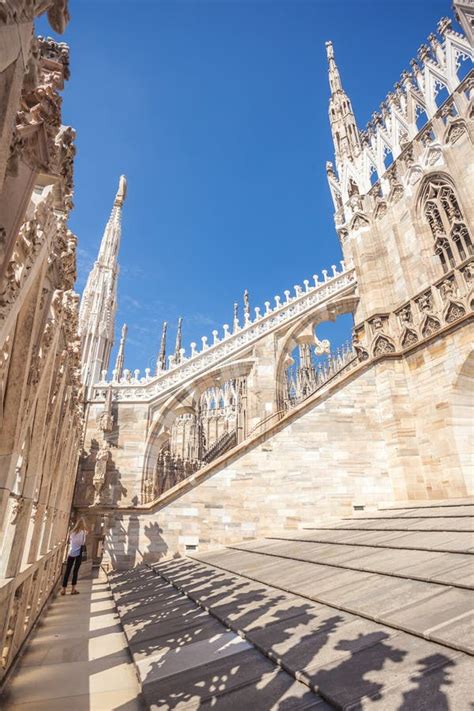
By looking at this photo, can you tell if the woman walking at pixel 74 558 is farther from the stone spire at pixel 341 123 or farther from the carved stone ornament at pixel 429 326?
the stone spire at pixel 341 123

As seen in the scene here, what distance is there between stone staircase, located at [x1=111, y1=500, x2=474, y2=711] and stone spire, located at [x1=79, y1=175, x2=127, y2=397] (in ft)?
65.5

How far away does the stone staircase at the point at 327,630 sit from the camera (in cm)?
200

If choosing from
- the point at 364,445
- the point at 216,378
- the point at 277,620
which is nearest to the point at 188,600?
the point at 277,620

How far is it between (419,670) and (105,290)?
28.3 m

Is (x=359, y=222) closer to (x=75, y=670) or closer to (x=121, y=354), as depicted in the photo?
(x=75, y=670)

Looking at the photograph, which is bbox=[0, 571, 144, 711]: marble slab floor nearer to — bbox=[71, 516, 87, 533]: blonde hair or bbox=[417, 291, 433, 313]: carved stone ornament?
bbox=[71, 516, 87, 533]: blonde hair

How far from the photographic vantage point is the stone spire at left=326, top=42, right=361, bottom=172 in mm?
16766

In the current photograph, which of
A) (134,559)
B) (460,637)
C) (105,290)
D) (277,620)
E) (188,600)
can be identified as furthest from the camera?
(105,290)

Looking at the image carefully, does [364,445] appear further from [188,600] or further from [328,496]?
[188,600]

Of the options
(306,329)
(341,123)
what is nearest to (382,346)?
(306,329)

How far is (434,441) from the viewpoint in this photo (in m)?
10.1

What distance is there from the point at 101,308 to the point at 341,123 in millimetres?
19043

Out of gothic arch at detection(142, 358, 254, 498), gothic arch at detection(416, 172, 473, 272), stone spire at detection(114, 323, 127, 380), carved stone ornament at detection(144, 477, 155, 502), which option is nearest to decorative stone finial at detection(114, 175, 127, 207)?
stone spire at detection(114, 323, 127, 380)

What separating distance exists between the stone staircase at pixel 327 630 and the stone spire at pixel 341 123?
52.6 ft
